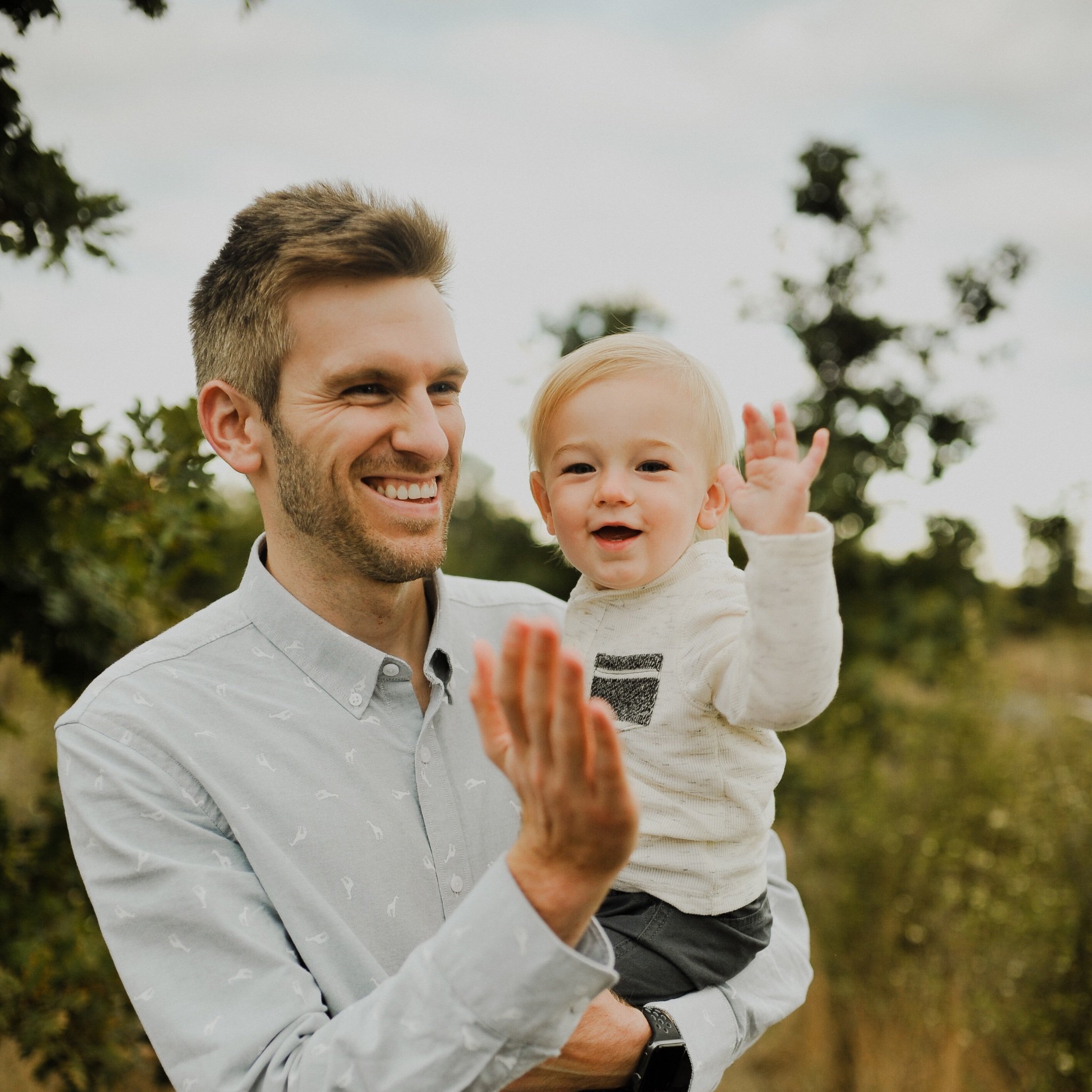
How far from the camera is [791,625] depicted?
57.2 inches

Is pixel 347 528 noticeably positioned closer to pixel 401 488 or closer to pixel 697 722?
pixel 401 488

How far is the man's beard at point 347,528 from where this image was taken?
1.97 meters

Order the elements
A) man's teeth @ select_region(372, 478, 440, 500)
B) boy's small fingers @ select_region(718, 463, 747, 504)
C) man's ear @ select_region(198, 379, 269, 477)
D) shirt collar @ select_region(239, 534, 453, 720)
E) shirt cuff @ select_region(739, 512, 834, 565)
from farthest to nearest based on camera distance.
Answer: man's ear @ select_region(198, 379, 269, 477), man's teeth @ select_region(372, 478, 440, 500), shirt collar @ select_region(239, 534, 453, 720), boy's small fingers @ select_region(718, 463, 747, 504), shirt cuff @ select_region(739, 512, 834, 565)

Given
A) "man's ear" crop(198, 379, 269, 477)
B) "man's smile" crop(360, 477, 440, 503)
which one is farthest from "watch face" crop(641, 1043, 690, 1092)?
"man's ear" crop(198, 379, 269, 477)

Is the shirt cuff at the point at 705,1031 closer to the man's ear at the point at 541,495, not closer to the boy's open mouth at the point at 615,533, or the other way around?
the boy's open mouth at the point at 615,533

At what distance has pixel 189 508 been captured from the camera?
2.67 meters

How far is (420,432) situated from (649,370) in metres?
0.49

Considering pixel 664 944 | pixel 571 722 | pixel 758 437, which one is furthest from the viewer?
pixel 664 944

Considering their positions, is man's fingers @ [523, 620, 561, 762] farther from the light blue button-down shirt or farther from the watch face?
the watch face

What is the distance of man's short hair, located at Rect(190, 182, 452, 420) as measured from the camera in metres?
1.98

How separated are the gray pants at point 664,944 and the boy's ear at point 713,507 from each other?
75 centimetres

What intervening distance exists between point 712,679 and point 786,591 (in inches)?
12.0

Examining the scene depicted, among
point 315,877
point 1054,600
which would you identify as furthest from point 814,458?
point 1054,600

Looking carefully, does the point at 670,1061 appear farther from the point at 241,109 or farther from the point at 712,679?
the point at 241,109
